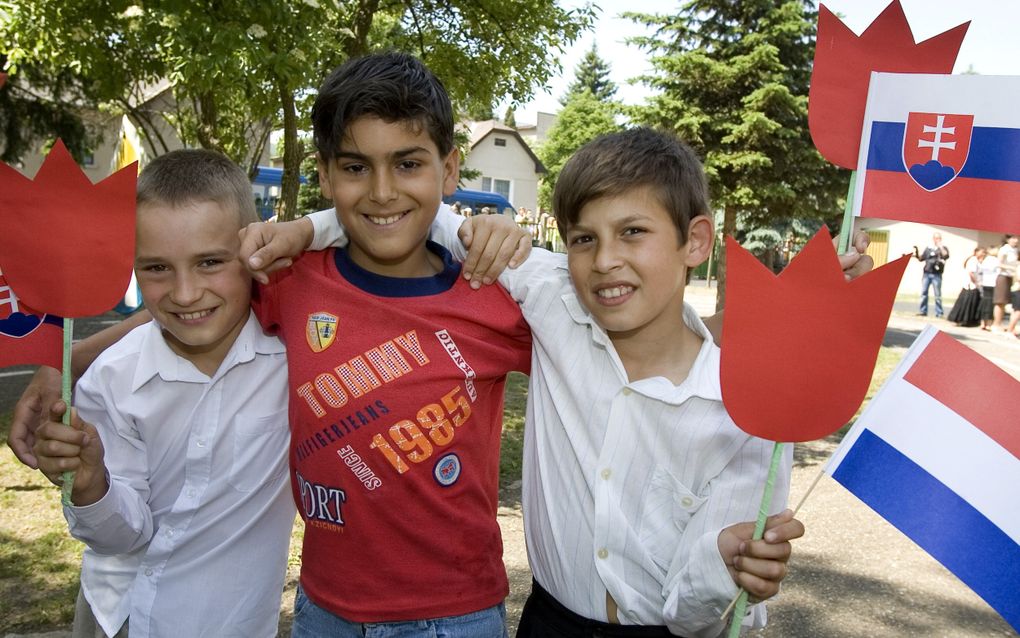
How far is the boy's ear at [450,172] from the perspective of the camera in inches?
80.0

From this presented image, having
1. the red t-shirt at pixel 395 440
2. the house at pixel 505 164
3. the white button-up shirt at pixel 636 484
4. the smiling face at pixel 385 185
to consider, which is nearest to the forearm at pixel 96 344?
the red t-shirt at pixel 395 440

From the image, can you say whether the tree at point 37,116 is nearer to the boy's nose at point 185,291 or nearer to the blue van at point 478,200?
the boy's nose at point 185,291

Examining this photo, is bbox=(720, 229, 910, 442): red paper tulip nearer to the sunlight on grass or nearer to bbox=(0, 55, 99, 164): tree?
the sunlight on grass

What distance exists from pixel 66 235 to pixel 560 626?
131 centimetres

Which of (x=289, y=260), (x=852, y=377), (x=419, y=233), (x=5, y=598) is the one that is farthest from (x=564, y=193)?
(x=5, y=598)

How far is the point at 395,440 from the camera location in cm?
176

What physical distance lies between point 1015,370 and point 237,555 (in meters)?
10.8

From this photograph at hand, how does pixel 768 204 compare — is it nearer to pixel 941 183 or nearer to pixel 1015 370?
pixel 1015 370

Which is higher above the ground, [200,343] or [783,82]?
[783,82]

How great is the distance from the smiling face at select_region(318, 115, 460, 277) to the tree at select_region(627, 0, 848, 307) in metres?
12.6

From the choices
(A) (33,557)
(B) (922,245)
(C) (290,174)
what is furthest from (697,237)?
(B) (922,245)

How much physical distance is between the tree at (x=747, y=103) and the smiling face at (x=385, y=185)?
12621 millimetres

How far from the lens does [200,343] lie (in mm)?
1840

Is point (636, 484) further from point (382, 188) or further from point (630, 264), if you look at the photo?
point (382, 188)
